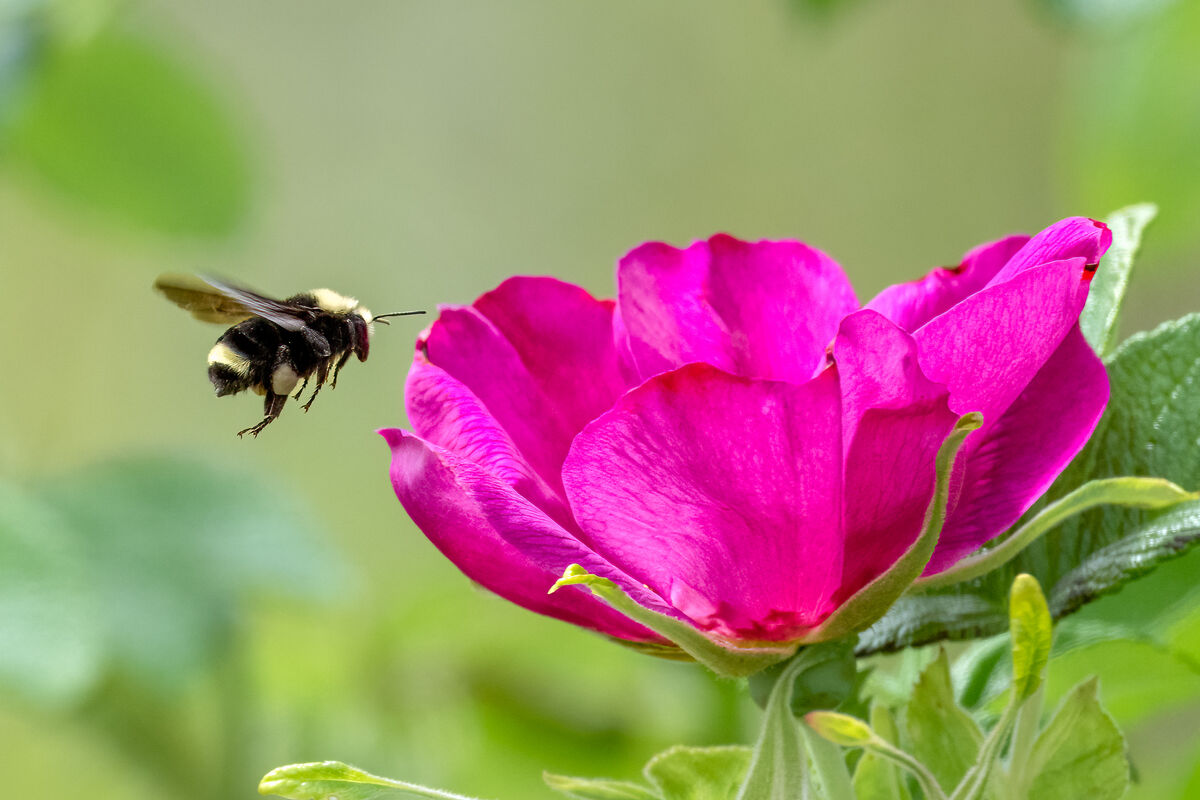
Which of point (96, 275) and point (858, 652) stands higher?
point (96, 275)

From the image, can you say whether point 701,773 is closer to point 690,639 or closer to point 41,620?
point 690,639

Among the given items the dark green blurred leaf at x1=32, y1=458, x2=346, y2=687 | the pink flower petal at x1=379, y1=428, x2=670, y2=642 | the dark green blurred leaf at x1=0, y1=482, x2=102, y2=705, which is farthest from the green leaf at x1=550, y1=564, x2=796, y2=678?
the dark green blurred leaf at x1=32, y1=458, x2=346, y2=687

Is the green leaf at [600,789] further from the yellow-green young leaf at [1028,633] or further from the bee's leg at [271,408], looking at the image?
the bee's leg at [271,408]

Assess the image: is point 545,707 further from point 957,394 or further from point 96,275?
point 96,275

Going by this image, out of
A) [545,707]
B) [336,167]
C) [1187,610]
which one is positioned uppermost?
[336,167]

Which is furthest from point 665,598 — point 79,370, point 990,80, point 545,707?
point 990,80

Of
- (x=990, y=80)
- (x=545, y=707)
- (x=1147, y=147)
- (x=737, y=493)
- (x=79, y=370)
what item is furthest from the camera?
(x=990, y=80)

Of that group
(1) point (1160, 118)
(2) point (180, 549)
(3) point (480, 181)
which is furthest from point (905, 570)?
(3) point (480, 181)
